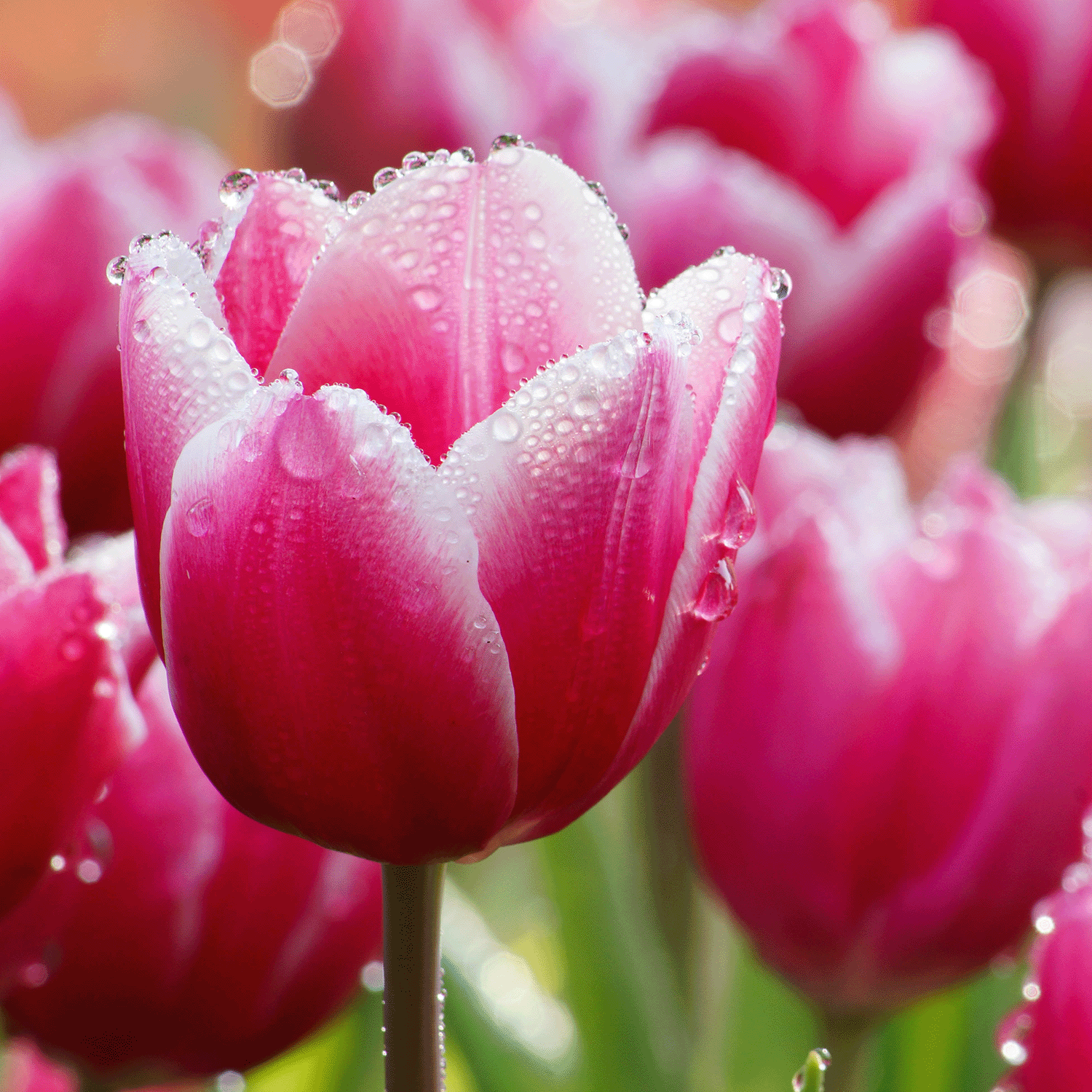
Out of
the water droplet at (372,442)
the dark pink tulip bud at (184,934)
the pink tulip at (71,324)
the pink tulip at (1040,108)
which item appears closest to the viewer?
the water droplet at (372,442)

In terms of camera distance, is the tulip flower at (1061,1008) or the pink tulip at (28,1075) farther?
the pink tulip at (28,1075)

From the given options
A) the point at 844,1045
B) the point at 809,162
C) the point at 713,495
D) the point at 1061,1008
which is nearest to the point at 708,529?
the point at 713,495

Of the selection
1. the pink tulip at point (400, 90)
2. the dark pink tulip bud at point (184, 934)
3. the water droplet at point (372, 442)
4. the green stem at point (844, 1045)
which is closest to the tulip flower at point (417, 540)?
the water droplet at point (372, 442)

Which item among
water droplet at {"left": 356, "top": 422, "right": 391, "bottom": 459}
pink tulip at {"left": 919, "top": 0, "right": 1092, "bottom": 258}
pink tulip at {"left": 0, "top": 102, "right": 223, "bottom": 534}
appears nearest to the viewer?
water droplet at {"left": 356, "top": 422, "right": 391, "bottom": 459}

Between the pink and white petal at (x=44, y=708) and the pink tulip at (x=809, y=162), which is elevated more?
the pink tulip at (x=809, y=162)

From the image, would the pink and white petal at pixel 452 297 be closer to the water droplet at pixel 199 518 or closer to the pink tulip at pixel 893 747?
the water droplet at pixel 199 518

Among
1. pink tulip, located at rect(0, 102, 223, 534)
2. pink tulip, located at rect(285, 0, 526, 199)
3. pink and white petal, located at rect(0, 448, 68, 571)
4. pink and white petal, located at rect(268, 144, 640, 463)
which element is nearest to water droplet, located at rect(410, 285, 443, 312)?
pink and white petal, located at rect(268, 144, 640, 463)

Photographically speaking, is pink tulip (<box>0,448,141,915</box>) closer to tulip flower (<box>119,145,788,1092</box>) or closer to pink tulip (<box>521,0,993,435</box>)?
tulip flower (<box>119,145,788,1092</box>)
